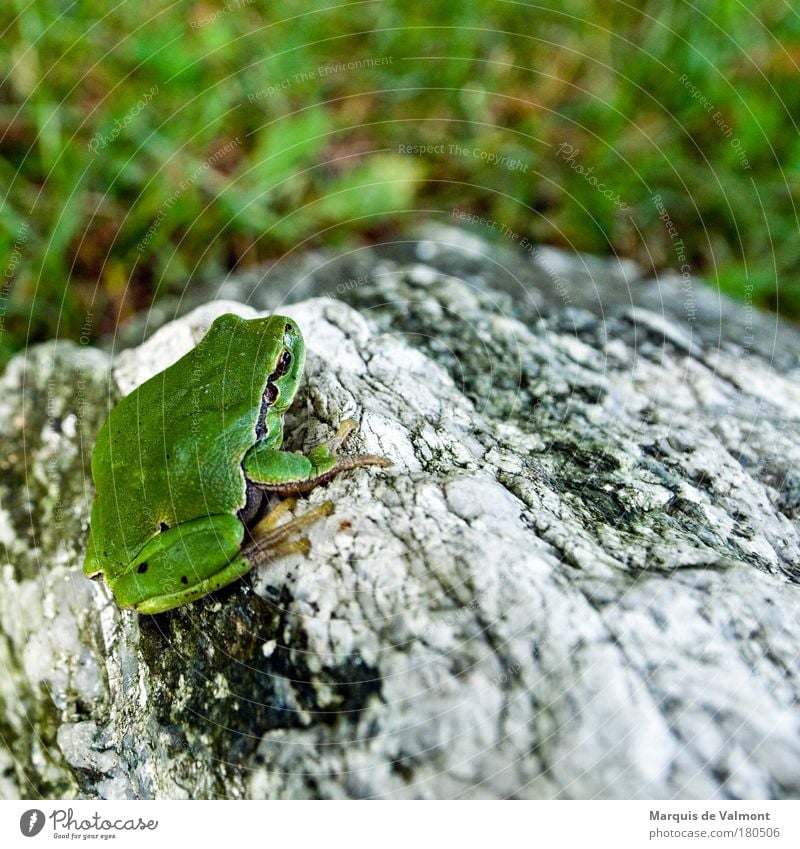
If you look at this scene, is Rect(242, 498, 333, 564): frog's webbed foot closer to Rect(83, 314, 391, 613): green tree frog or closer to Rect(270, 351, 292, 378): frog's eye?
Rect(83, 314, 391, 613): green tree frog

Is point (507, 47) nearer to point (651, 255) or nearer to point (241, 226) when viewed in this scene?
point (651, 255)

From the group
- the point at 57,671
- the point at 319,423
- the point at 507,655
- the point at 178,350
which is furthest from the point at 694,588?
the point at 57,671

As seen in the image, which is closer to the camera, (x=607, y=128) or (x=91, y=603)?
(x=91, y=603)

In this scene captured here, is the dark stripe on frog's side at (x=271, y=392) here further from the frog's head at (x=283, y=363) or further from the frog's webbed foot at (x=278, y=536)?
the frog's webbed foot at (x=278, y=536)

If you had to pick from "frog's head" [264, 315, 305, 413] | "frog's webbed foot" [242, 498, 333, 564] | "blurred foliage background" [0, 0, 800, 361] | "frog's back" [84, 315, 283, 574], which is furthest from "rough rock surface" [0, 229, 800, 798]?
"blurred foliage background" [0, 0, 800, 361]

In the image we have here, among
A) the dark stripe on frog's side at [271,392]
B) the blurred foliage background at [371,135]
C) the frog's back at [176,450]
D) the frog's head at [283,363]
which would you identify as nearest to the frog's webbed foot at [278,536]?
the frog's back at [176,450]
